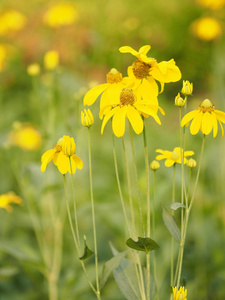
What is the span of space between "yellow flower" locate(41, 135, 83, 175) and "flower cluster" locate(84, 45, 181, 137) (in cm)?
6

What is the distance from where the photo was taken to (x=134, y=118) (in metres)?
0.71

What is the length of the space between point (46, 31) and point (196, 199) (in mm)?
2371

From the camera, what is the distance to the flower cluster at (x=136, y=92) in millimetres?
704

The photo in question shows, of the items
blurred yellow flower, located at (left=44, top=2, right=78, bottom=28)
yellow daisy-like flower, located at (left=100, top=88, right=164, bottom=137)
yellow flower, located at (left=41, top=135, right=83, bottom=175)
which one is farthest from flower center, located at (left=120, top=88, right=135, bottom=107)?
blurred yellow flower, located at (left=44, top=2, right=78, bottom=28)

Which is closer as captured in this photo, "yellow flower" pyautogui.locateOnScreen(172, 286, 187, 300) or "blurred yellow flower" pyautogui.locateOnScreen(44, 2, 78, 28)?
"yellow flower" pyautogui.locateOnScreen(172, 286, 187, 300)

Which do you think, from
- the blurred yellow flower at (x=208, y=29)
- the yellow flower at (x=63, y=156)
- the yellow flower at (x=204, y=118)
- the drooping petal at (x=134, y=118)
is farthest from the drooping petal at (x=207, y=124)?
the blurred yellow flower at (x=208, y=29)

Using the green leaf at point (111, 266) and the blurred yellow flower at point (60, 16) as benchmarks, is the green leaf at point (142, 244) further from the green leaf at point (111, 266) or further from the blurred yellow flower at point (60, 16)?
the blurred yellow flower at point (60, 16)

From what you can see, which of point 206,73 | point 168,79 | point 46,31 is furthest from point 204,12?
point 168,79

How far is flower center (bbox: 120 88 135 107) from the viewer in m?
0.72

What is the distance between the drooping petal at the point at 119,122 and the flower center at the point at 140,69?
68 mm

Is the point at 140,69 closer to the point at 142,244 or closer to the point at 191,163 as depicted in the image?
the point at 191,163

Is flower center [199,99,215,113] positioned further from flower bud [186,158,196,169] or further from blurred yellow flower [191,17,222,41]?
blurred yellow flower [191,17,222,41]

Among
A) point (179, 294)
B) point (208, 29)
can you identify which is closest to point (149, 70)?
point (179, 294)

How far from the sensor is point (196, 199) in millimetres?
1851
